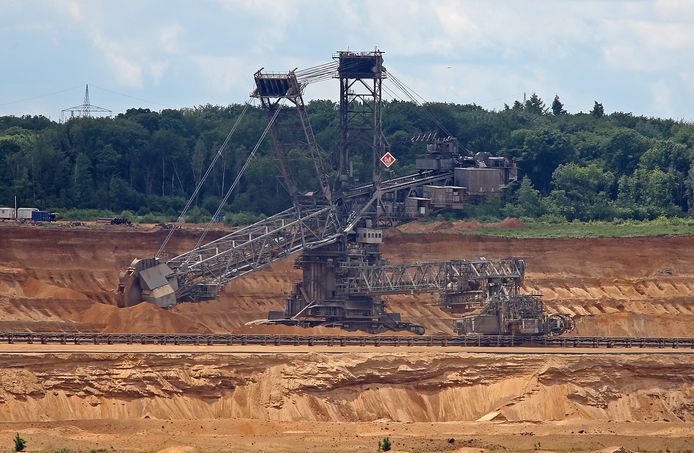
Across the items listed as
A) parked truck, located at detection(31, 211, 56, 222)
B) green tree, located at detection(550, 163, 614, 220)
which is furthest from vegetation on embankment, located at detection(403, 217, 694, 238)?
parked truck, located at detection(31, 211, 56, 222)

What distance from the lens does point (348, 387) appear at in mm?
96062

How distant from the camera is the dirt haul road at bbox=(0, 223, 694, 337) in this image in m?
121

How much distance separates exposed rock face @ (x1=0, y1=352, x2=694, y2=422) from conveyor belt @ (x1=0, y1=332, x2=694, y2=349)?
6.00 metres

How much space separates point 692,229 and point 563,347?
51.4 metres

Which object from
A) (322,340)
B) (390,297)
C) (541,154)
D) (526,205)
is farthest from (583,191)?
(322,340)

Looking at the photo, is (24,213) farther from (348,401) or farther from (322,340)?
(348,401)

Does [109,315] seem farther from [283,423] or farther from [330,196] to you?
[283,423]

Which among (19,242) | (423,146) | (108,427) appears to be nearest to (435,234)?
(423,146)

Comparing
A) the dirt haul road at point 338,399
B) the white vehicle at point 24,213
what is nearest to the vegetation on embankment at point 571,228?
the white vehicle at point 24,213

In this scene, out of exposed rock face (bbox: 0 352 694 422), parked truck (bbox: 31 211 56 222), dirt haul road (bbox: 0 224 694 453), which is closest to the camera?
dirt haul road (bbox: 0 224 694 453)

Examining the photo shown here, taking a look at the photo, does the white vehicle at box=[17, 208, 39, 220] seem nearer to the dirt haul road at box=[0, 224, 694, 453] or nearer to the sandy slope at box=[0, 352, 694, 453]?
the dirt haul road at box=[0, 224, 694, 453]

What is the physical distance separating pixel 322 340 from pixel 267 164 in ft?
194

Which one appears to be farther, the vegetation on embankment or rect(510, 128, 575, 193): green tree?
rect(510, 128, 575, 193): green tree

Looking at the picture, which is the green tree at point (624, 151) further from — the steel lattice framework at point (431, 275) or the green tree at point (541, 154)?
the steel lattice framework at point (431, 275)
